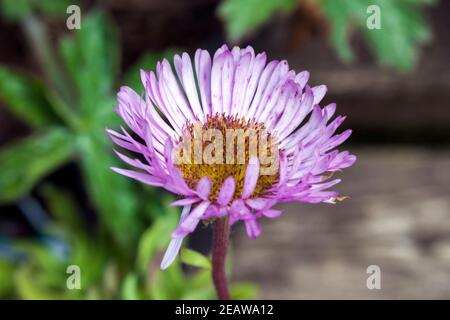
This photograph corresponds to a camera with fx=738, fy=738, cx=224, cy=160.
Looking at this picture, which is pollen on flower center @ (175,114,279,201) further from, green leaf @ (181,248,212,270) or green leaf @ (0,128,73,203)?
green leaf @ (0,128,73,203)

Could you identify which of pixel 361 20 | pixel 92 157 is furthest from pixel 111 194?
pixel 361 20

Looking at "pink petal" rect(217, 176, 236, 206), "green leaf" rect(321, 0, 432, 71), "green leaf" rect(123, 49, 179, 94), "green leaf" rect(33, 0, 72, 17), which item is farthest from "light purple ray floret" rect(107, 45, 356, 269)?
"green leaf" rect(33, 0, 72, 17)

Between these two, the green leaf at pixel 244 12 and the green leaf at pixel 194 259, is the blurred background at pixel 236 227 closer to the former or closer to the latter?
the green leaf at pixel 244 12

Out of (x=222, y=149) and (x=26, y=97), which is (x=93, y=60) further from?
(x=222, y=149)
